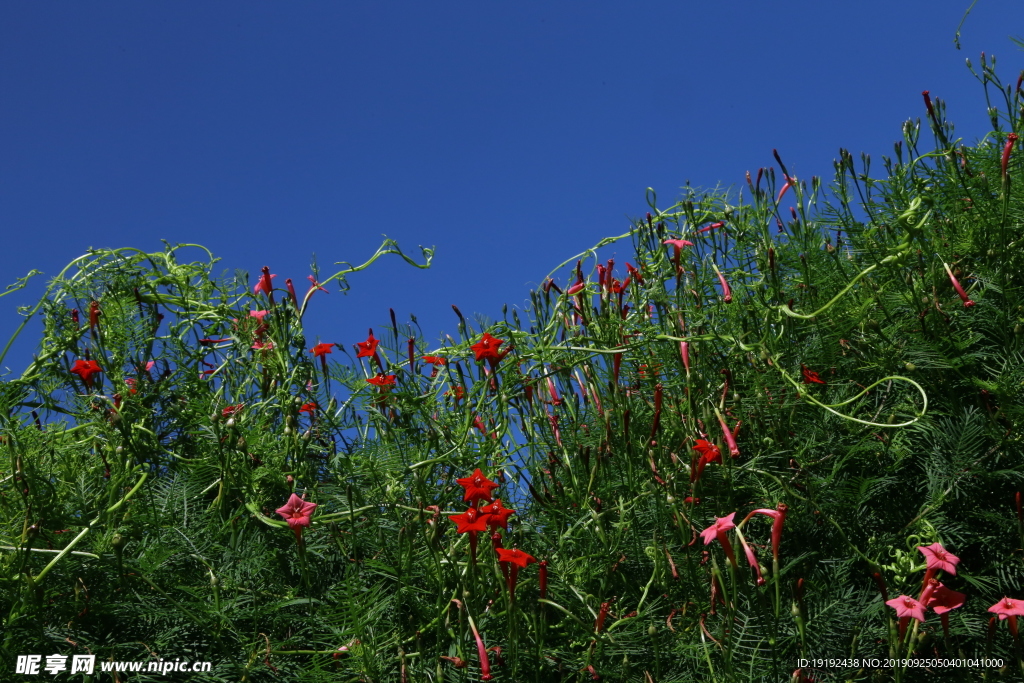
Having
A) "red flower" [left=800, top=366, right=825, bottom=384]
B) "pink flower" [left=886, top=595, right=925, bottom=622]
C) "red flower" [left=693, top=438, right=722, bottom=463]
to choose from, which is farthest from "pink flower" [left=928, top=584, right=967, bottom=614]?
"red flower" [left=800, top=366, right=825, bottom=384]

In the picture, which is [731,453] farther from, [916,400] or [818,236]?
[818,236]

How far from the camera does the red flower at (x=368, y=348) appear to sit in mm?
2412

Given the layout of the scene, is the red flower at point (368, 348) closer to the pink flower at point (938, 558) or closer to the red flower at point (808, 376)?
the red flower at point (808, 376)

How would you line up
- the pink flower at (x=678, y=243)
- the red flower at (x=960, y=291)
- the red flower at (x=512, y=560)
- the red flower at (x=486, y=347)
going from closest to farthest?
the red flower at (x=512, y=560) < the red flower at (x=960, y=291) < the red flower at (x=486, y=347) < the pink flower at (x=678, y=243)

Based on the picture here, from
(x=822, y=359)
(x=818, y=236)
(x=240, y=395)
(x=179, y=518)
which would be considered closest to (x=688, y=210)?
(x=818, y=236)

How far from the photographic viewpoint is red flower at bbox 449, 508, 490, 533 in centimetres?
154

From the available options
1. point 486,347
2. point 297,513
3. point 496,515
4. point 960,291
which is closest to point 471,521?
point 496,515

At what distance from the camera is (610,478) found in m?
1.95

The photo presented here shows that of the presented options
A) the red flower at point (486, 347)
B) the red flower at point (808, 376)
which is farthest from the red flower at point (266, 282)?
the red flower at point (808, 376)

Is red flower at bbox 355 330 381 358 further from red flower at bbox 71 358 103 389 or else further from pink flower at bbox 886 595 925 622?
pink flower at bbox 886 595 925 622

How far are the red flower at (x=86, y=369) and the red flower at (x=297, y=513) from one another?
1.02m

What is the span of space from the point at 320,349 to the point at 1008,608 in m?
1.76

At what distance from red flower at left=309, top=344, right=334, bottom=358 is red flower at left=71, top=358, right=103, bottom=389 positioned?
1.89ft

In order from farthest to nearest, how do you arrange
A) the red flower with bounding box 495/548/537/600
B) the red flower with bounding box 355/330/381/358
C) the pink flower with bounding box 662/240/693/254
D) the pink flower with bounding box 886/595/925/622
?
the red flower with bounding box 355/330/381/358
the pink flower with bounding box 662/240/693/254
the red flower with bounding box 495/548/537/600
the pink flower with bounding box 886/595/925/622
